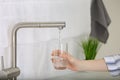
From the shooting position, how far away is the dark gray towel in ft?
3.93

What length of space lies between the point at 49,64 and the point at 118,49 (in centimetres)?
57

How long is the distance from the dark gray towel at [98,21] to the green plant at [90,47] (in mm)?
134

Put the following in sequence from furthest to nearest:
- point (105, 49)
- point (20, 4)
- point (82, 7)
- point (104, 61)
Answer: point (105, 49) < point (82, 7) < point (20, 4) < point (104, 61)

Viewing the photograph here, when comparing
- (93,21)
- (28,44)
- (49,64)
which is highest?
(93,21)

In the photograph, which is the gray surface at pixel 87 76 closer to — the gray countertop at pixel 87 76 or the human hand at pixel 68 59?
the gray countertop at pixel 87 76

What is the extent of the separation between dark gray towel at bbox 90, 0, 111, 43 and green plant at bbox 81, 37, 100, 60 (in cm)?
13

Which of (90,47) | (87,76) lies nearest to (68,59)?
(87,76)

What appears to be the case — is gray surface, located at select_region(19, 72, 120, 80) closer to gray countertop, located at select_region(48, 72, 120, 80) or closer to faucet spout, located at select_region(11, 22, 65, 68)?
gray countertop, located at select_region(48, 72, 120, 80)

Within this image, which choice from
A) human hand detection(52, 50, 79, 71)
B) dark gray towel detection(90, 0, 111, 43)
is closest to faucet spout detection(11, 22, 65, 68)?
human hand detection(52, 50, 79, 71)

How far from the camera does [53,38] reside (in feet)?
4.07

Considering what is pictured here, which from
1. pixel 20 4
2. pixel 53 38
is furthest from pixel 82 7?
pixel 20 4

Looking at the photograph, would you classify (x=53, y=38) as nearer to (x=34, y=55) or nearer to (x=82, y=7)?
(x=34, y=55)

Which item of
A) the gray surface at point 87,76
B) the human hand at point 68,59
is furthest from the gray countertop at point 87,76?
the human hand at point 68,59

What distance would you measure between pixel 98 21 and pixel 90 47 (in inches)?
9.6
